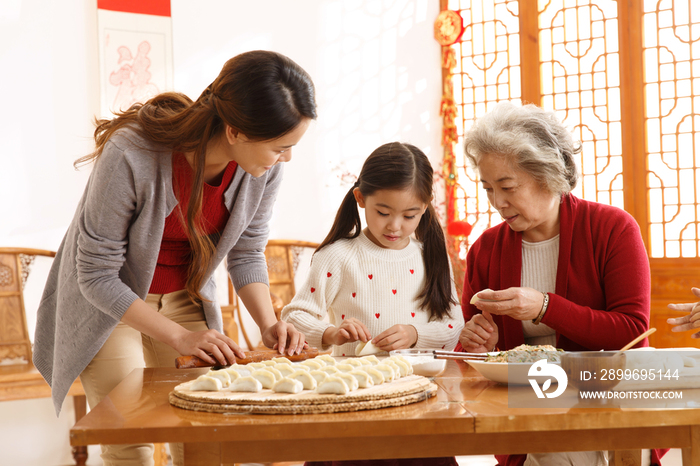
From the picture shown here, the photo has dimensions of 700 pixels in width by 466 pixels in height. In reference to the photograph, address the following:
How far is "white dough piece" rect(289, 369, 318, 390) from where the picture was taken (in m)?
1.06

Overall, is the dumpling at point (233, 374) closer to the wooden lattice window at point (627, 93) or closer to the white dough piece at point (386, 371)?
the white dough piece at point (386, 371)

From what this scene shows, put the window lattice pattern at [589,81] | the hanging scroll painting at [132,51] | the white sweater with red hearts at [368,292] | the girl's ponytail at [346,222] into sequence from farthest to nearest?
the window lattice pattern at [589,81] < the hanging scroll painting at [132,51] < the girl's ponytail at [346,222] < the white sweater with red hearts at [368,292]

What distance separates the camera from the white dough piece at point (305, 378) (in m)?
1.06

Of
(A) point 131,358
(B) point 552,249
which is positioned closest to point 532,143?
(B) point 552,249

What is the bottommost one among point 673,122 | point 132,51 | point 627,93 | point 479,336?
point 479,336

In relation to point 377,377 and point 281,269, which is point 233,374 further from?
point 281,269

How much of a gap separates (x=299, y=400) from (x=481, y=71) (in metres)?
3.97

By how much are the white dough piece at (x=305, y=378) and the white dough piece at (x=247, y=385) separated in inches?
2.3

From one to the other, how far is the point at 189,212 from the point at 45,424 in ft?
8.22

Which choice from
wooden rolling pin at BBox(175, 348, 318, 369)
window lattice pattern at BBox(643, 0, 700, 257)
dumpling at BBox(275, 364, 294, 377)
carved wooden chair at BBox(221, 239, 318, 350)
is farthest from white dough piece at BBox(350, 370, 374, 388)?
window lattice pattern at BBox(643, 0, 700, 257)

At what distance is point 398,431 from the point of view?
3.03 ft

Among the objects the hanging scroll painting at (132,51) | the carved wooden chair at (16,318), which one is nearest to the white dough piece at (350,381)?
the carved wooden chair at (16,318)

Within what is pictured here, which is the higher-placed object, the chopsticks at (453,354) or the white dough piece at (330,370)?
the white dough piece at (330,370)

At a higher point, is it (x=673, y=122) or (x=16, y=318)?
(x=673, y=122)
